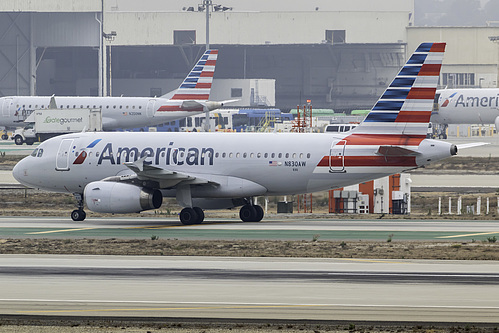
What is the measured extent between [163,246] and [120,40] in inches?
4738

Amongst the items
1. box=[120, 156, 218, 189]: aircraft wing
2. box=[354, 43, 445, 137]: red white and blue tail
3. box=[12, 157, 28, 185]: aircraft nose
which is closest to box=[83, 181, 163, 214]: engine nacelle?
box=[120, 156, 218, 189]: aircraft wing

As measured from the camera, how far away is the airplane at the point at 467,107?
105 meters

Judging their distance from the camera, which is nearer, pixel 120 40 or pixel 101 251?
pixel 101 251

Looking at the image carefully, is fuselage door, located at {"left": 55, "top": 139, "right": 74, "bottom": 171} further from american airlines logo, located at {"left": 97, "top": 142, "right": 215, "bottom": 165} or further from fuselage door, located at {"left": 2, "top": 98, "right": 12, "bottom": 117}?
fuselage door, located at {"left": 2, "top": 98, "right": 12, "bottom": 117}

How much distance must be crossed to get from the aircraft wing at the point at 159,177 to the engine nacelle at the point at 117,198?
66 centimetres

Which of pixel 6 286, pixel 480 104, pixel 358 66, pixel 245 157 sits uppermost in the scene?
pixel 358 66

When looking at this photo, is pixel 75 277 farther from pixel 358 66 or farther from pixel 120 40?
pixel 358 66

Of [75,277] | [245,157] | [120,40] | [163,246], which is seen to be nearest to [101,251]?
[163,246]

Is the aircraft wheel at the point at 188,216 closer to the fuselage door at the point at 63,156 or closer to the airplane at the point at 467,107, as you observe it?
the fuselage door at the point at 63,156

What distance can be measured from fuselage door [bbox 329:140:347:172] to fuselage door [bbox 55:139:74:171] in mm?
11349

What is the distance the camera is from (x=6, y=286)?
21750 millimetres

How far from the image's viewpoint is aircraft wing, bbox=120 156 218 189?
35.3 meters

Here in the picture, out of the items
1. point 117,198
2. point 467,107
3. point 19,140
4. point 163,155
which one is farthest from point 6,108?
point 117,198

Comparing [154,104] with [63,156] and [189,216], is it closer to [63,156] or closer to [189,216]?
[63,156]
